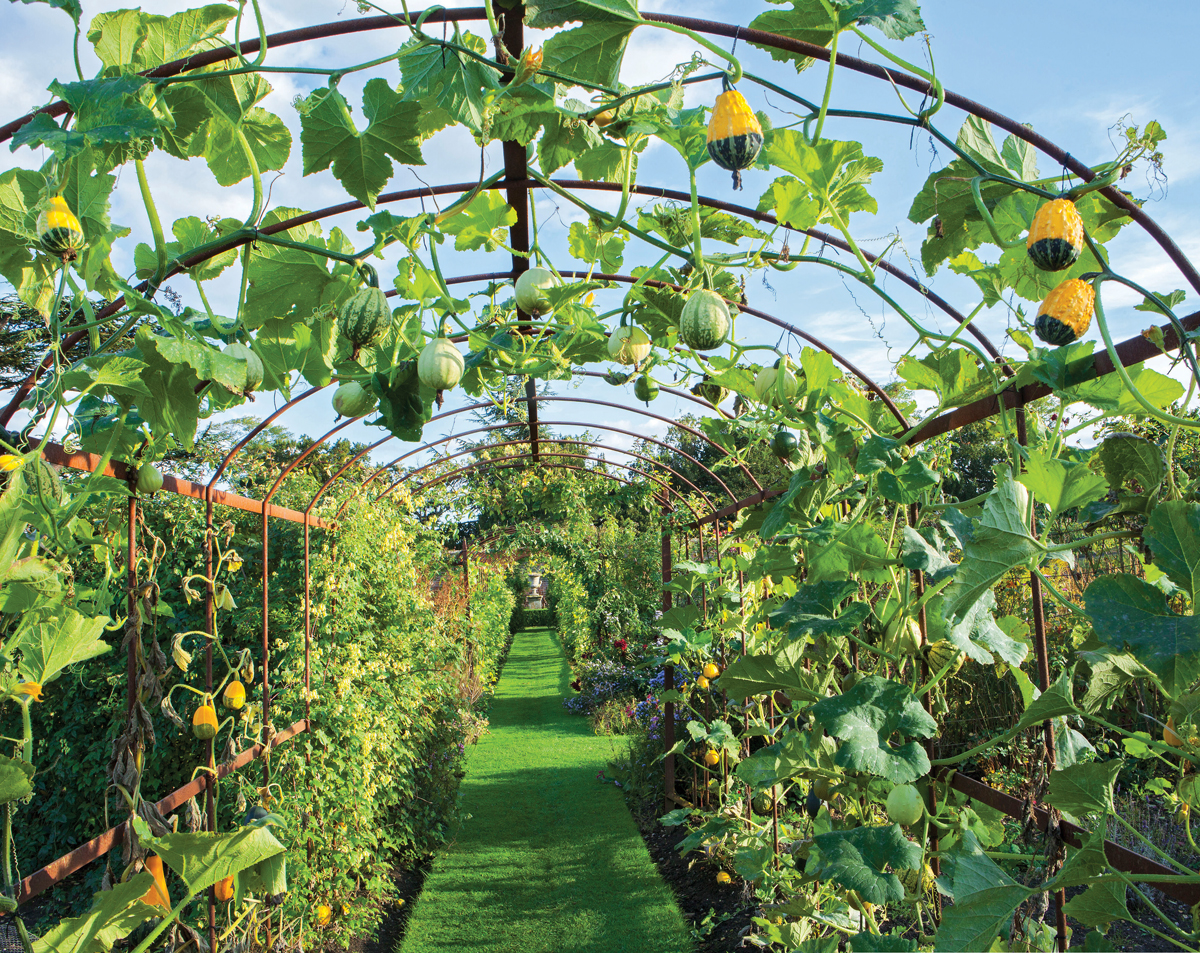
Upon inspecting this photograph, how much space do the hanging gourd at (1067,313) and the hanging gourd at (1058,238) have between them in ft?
0.19

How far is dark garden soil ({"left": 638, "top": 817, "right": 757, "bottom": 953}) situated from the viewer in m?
3.80

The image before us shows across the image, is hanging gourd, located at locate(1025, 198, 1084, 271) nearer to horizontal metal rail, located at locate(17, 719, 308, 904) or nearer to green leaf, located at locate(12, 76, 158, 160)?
green leaf, located at locate(12, 76, 158, 160)

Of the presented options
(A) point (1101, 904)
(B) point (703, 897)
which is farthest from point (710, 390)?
(B) point (703, 897)

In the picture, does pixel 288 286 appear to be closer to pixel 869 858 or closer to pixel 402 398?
pixel 402 398

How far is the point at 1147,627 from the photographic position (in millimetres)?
914

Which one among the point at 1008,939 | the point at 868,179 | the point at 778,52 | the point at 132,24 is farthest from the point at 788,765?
the point at 132,24

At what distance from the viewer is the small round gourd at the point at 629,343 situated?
6.25 ft

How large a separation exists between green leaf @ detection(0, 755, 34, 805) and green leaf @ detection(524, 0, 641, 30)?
54.6 inches

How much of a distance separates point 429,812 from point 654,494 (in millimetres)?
3972

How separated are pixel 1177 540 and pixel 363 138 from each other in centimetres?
151

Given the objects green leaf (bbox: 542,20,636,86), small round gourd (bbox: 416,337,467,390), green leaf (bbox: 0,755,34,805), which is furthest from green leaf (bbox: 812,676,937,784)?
green leaf (bbox: 0,755,34,805)

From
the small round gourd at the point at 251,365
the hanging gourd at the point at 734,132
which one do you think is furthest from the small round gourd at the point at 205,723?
the hanging gourd at the point at 734,132

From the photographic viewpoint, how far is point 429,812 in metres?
5.27

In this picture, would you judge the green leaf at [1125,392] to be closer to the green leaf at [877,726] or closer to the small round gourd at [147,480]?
the green leaf at [877,726]
